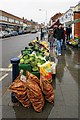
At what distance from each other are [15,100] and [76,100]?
57.5 inches

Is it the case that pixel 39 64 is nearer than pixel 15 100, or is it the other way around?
pixel 15 100

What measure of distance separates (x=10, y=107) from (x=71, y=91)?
6.20 feet

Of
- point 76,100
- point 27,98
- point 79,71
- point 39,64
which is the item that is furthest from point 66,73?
point 27,98

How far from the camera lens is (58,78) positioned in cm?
741

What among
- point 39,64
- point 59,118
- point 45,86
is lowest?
point 59,118

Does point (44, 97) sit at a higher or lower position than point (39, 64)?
lower

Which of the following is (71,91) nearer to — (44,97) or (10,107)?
(44,97)

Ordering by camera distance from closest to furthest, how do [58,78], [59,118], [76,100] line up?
[59,118]
[76,100]
[58,78]

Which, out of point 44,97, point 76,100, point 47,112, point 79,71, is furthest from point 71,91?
point 79,71

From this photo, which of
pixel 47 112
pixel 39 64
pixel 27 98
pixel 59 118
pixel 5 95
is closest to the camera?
pixel 59 118

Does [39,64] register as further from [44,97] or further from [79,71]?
[79,71]

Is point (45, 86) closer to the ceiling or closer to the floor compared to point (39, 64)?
closer to the floor

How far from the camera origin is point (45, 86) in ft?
16.5

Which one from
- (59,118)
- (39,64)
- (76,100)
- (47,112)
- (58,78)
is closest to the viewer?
(59,118)
